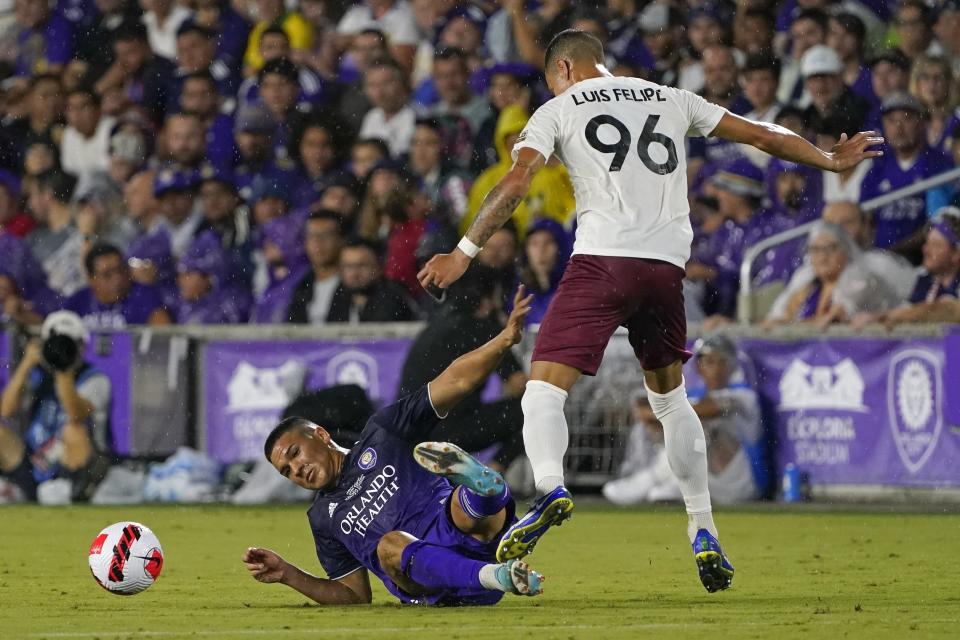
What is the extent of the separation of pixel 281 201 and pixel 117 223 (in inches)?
88.2

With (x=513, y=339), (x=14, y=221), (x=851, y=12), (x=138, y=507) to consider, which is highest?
(x=851, y=12)

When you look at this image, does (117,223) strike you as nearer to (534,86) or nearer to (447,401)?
(534,86)

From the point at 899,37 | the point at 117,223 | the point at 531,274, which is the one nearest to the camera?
the point at 531,274

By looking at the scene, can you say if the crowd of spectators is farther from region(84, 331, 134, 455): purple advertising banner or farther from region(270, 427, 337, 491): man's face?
region(270, 427, 337, 491): man's face

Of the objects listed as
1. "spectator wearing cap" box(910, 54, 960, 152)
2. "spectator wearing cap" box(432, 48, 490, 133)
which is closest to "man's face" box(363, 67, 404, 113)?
"spectator wearing cap" box(432, 48, 490, 133)

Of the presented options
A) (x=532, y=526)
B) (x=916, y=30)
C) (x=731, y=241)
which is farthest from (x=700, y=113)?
(x=916, y=30)

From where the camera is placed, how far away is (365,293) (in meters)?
15.2

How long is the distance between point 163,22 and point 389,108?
4728 millimetres

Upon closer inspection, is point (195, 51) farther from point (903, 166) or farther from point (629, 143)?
point (629, 143)

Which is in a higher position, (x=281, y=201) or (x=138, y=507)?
(x=281, y=201)

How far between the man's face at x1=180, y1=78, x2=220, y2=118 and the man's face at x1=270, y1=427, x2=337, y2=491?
12.0 m

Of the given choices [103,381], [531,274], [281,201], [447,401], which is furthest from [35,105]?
[447,401]

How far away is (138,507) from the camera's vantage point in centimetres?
1462

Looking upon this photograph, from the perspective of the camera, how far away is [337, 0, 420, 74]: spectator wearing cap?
18.7 m
